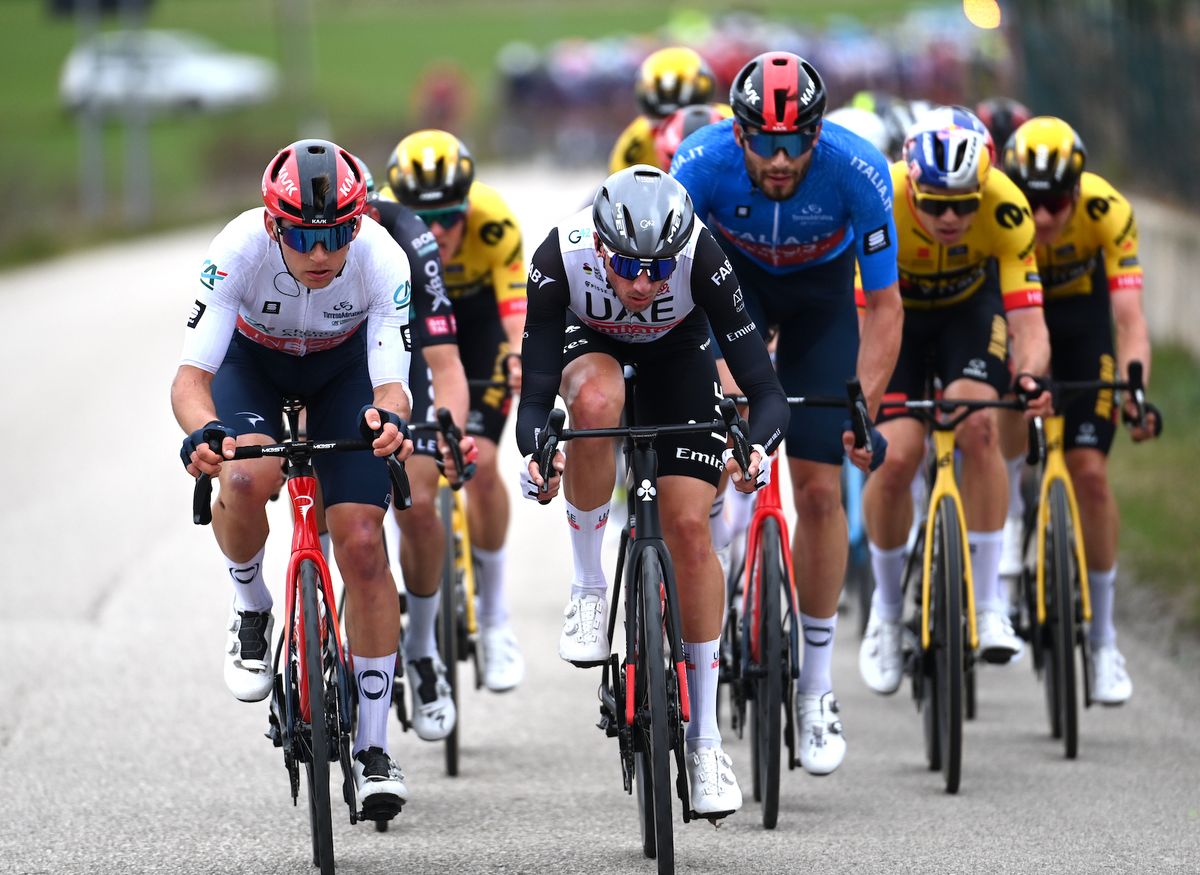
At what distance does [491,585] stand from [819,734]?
6.98 feet

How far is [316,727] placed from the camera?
5797 millimetres

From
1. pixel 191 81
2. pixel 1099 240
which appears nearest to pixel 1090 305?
pixel 1099 240

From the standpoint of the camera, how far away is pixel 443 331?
7367mm

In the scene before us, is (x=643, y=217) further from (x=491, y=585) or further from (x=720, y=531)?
(x=491, y=585)

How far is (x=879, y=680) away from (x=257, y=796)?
2.45m

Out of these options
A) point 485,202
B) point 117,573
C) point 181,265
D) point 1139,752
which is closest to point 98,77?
point 181,265

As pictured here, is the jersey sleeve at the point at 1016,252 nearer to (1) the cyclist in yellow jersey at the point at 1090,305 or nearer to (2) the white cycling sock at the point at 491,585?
(1) the cyclist in yellow jersey at the point at 1090,305

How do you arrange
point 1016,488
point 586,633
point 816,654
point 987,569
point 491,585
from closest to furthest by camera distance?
point 586,633
point 816,654
point 987,569
point 491,585
point 1016,488

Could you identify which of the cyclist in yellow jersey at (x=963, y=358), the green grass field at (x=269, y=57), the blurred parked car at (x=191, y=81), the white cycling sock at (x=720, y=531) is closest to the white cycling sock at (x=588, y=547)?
the white cycling sock at (x=720, y=531)

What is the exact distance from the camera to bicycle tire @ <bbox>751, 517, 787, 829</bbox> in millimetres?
6559

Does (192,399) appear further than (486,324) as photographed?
No

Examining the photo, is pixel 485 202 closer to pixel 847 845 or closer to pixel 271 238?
pixel 271 238

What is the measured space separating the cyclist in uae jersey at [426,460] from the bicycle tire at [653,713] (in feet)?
4.86

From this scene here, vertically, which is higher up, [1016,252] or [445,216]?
[445,216]
